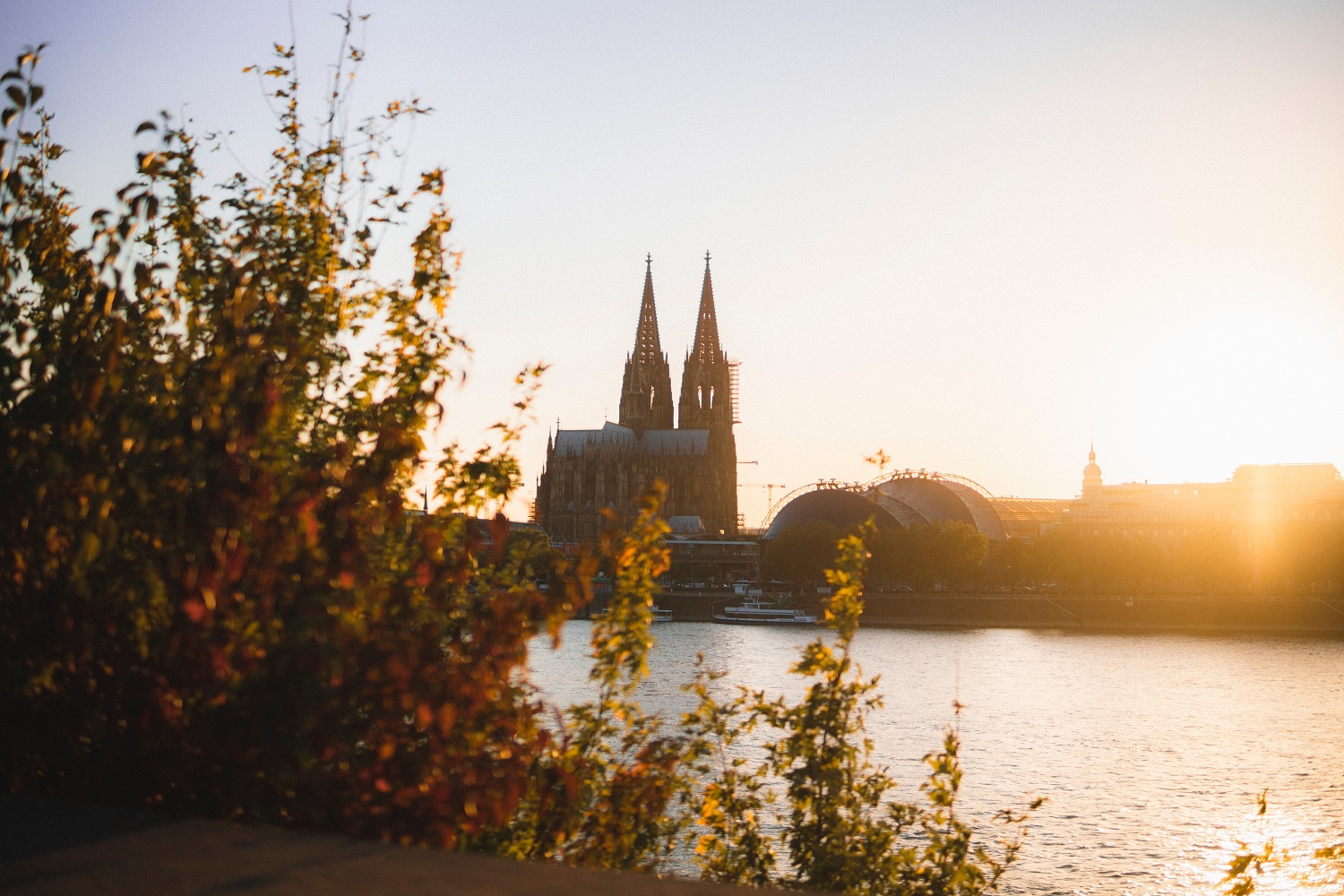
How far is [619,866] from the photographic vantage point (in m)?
5.20

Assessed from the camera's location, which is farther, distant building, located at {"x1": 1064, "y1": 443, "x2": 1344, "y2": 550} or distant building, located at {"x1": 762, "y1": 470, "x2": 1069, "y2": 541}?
distant building, located at {"x1": 1064, "y1": 443, "x2": 1344, "y2": 550}

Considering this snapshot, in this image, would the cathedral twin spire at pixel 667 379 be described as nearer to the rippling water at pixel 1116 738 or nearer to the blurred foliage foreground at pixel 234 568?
the rippling water at pixel 1116 738

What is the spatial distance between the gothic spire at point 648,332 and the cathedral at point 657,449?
8 centimetres

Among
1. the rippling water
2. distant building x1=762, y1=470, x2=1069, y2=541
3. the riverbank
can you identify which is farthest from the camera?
distant building x1=762, y1=470, x2=1069, y2=541

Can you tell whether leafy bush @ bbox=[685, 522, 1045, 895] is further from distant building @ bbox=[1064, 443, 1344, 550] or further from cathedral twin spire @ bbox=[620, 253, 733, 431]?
distant building @ bbox=[1064, 443, 1344, 550]

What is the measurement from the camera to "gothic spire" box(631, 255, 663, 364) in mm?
105438

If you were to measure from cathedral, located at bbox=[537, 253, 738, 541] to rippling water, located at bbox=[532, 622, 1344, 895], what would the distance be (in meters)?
53.5

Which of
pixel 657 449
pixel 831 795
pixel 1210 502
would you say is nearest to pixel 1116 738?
pixel 831 795

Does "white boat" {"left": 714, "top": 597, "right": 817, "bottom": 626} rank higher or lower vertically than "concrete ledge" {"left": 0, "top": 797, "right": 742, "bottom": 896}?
lower

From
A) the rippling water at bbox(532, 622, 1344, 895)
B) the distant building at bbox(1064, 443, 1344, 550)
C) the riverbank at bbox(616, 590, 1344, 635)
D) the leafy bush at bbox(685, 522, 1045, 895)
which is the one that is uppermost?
the distant building at bbox(1064, 443, 1344, 550)

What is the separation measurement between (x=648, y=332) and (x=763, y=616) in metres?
47.1

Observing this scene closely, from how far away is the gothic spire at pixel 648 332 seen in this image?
346ft

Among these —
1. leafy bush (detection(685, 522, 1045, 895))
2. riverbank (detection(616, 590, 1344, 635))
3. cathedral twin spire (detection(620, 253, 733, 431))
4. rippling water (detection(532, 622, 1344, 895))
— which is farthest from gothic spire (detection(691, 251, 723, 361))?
leafy bush (detection(685, 522, 1045, 895))

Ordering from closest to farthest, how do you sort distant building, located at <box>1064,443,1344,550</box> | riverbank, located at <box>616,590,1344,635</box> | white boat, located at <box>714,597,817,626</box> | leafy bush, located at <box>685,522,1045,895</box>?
leafy bush, located at <box>685,522,1045,895</box> → riverbank, located at <box>616,590,1344,635</box> → white boat, located at <box>714,597,817,626</box> → distant building, located at <box>1064,443,1344,550</box>
